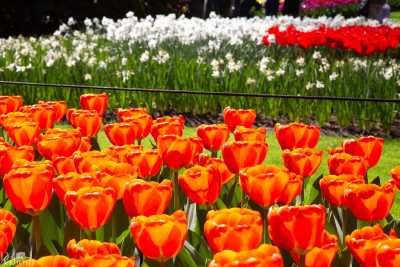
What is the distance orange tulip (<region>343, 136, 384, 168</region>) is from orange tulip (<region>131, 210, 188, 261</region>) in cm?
122

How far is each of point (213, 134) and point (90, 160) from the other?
0.72 metres

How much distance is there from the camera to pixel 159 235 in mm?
1813

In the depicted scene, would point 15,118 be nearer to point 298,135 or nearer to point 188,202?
point 188,202

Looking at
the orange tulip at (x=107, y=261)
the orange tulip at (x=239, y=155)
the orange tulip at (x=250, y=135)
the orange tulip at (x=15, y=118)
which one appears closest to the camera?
the orange tulip at (x=107, y=261)

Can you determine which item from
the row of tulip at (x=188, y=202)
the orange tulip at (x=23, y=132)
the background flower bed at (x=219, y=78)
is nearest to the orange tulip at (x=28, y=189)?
the row of tulip at (x=188, y=202)

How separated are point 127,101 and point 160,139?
576cm

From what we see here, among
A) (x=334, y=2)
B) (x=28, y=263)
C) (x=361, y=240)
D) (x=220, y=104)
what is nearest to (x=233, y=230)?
(x=361, y=240)

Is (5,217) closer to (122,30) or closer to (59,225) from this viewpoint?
(59,225)

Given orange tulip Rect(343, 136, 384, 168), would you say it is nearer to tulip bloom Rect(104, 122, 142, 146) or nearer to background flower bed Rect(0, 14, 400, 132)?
tulip bloom Rect(104, 122, 142, 146)

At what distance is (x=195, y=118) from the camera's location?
8500 mm

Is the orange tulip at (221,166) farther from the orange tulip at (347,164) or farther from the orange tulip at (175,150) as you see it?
the orange tulip at (347,164)

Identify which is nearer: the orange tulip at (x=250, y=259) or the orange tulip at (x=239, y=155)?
the orange tulip at (x=250, y=259)

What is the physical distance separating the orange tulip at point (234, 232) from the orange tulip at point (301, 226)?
0.28 feet

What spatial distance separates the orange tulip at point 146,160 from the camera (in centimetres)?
263
